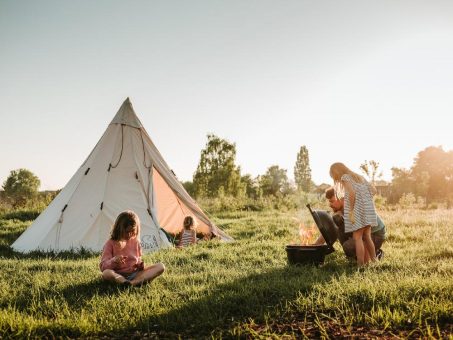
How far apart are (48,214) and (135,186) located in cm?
197

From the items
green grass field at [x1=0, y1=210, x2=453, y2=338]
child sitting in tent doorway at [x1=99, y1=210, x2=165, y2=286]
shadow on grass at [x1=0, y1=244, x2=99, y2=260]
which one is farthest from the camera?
shadow on grass at [x1=0, y1=244, x2=99, y2=260]

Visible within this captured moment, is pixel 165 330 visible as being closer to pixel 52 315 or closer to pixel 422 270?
pixel 52 315

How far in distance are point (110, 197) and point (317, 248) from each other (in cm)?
467

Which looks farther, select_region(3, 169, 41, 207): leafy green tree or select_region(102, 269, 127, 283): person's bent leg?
select_region(3, 169, 41, 207): leafy green tree

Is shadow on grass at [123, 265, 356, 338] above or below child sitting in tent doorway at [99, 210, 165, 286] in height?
below

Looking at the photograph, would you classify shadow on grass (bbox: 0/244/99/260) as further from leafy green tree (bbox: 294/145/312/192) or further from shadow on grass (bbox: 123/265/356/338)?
leafy green tree (bbox: 294/145/312/192)

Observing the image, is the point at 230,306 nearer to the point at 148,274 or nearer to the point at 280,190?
the point at 148,274

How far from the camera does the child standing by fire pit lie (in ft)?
16.8

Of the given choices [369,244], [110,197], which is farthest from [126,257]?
[110,197]

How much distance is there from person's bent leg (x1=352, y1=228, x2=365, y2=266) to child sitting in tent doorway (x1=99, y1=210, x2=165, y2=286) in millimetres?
2719

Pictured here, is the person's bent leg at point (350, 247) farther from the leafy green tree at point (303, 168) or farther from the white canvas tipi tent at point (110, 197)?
the leafy green tree at point (303, 168)

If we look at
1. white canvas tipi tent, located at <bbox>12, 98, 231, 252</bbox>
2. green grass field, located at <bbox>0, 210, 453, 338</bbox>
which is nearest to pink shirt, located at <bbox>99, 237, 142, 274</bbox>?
green grass field, located at <bbox>0, 210, 453, 338</bbox>

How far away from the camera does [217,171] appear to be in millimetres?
33312

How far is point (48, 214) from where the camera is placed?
25.8ft
